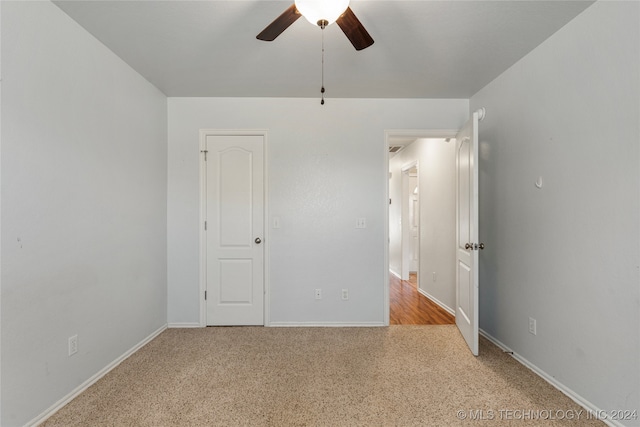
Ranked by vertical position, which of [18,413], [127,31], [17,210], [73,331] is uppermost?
[127,31]

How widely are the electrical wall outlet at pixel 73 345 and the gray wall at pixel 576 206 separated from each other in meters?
3.28

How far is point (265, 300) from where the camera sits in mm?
3074

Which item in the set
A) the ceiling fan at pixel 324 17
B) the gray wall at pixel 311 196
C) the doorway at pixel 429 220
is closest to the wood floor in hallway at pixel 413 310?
the doorway at pixel 429 220

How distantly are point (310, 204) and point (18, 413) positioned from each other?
2.48 metres

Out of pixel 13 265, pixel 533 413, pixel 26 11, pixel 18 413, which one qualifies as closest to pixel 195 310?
pixel 18 413

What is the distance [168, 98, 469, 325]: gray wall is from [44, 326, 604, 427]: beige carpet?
450mm

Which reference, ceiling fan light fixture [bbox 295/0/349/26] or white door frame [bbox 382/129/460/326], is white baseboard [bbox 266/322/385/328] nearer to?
white door frame [bbox 382/129/460/326]

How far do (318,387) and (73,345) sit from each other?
1.66m

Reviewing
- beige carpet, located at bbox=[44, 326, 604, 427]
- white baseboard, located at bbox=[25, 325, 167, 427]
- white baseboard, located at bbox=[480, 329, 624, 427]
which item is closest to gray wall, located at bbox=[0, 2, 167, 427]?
white baseboard, located at bbox=[25, 325, 167, 427]

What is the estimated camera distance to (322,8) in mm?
1314

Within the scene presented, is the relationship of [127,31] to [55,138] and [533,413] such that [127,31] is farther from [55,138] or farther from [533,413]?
[533,413]

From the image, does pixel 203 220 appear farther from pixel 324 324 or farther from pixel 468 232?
pixel 468 232

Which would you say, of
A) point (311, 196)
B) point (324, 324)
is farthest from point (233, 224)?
point (324, 324)

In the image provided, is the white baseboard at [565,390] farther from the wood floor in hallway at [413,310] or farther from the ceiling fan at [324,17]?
the ceiling fan at [324,17]
